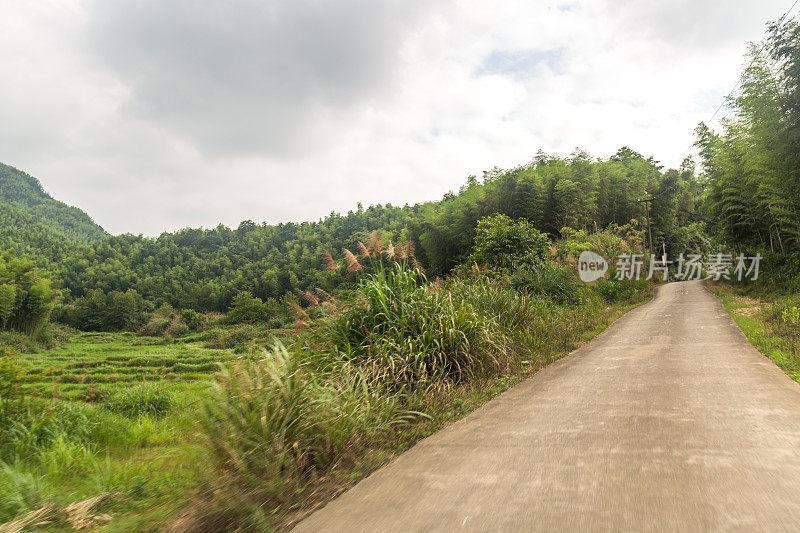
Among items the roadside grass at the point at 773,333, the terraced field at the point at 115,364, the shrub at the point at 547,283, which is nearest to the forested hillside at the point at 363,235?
the shrub at the point at 547,283

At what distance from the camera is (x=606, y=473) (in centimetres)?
230

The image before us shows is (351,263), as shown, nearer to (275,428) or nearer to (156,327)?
(275,428)

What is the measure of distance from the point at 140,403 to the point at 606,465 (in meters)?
11.9

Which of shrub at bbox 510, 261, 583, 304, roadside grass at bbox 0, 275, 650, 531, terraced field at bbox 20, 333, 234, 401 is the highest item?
shrub at bbox 510, 261, 583, 304

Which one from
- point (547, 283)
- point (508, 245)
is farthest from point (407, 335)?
point (508, 245)

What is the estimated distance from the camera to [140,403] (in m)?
10.6

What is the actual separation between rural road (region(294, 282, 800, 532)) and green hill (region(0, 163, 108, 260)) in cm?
10812

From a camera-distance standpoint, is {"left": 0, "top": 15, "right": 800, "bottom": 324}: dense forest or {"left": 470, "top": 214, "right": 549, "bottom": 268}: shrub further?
{"left": 0, "top": 15, "right": 800, "bottom": 324}: dense forest

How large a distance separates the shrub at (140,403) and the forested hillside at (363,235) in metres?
5.41

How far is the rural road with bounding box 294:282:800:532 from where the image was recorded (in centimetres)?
186

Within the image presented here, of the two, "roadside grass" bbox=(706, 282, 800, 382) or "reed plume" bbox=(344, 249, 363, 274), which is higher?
"reed plume" bbox=(344, 249, 363, 274)

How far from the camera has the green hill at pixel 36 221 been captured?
8862 centimetres

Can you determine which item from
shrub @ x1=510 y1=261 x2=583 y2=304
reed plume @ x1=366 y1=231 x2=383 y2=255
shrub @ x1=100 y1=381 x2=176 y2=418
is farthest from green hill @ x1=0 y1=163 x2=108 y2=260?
reed plume @ x1=366 y1=231 x2=383 y2=255

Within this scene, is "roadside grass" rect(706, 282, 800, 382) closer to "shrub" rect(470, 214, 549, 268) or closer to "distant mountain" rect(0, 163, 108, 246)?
"shrub" rect(470, 214, 549, 268)
